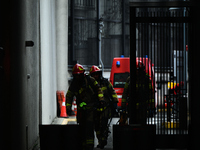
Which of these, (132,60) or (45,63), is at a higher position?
(132,60)

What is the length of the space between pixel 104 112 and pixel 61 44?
9.65 metres

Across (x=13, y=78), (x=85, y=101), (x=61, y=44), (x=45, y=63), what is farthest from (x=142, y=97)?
(x=61, y=44)

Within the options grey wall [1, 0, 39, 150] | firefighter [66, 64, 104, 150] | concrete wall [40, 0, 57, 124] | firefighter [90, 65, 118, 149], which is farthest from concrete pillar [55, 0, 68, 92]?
grey wall [1, 0, 39, 150]

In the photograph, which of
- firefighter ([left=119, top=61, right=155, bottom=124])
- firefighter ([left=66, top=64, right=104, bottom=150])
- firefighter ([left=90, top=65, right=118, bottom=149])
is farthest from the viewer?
firefighter ([left=90, top=65, right=118, bottom=149])

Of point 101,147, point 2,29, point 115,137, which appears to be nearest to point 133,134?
point 115,137

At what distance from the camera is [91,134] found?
8531 millimetres

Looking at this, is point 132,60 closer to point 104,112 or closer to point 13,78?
point 104,112

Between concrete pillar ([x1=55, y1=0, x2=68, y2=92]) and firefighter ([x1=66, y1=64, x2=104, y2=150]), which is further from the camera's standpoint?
concrete pillar ([x1=55, y1=0, x2=68, y2=92])

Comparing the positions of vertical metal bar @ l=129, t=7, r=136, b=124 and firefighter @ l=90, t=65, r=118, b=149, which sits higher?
vertical metal bar @ l=129, t=7, r=136, b=124

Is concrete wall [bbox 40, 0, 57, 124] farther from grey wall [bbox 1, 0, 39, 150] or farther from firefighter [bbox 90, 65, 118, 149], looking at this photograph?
grey wall [bbox 1, 0, 39, 150]

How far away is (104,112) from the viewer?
374 inches

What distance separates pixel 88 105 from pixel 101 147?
1212mm

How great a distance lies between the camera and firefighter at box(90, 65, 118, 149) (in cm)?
920

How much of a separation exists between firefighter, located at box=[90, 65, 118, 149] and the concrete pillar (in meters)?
8.29
